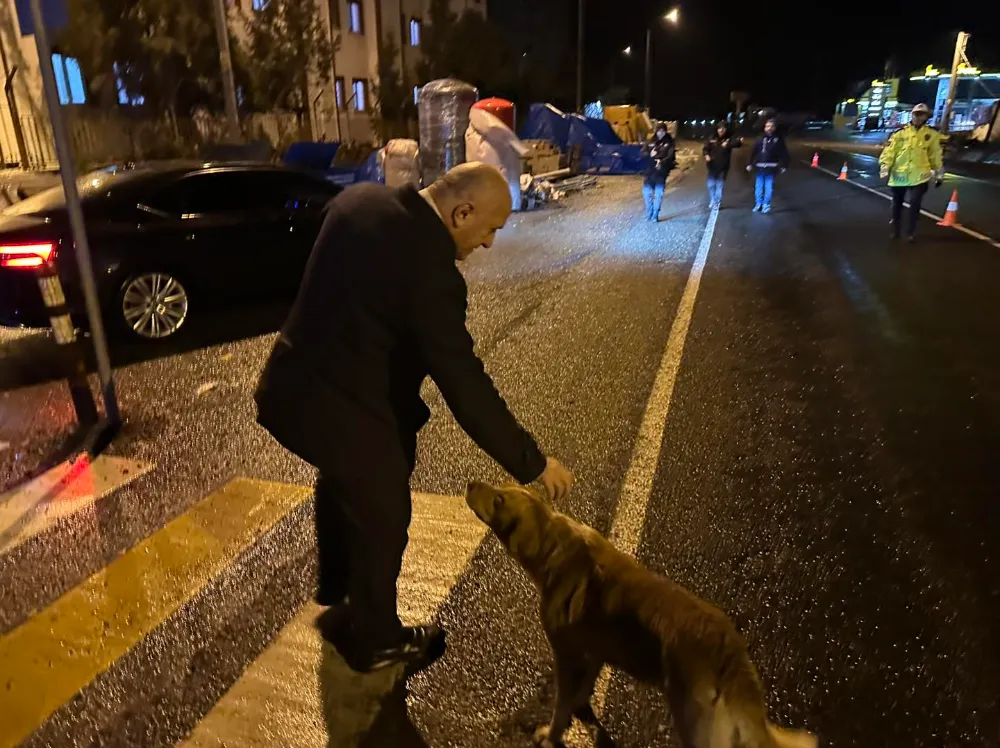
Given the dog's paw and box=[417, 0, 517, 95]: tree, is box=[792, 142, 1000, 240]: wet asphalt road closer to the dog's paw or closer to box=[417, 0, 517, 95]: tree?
the dog's paw

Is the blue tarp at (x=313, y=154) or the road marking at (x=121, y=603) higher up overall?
the blue tarp at (x=313, y=154)

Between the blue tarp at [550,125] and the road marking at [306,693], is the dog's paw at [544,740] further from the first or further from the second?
the blue tarp at [550,125]

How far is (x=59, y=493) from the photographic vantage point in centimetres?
417

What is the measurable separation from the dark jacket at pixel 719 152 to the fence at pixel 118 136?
12352 millimetres

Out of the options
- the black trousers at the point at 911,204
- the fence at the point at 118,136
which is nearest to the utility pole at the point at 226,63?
the fence at the point at 118,136

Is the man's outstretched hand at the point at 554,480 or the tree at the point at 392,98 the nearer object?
the man's outstretched hand at the point at 554,480

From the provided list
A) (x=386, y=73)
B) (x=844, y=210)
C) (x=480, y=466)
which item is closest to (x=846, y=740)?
(x=480, y=466)

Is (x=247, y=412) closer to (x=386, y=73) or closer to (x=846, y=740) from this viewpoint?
(x=846, y=740)

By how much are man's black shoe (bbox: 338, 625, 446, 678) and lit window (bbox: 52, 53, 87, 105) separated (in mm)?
21209

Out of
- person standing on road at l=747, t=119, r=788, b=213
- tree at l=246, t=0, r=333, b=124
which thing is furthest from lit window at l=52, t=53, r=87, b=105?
person standing on road at l=747, t=119, r=788, b=213

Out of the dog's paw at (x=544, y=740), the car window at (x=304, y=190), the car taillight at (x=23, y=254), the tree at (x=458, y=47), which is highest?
the tree at (x=458, y=47)

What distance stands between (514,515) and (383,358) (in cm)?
62

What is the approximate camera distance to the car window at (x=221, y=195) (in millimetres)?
6887

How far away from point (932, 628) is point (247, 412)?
4.19 meters
